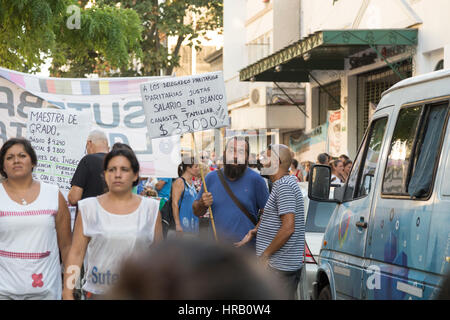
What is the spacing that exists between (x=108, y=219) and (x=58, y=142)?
497 cm

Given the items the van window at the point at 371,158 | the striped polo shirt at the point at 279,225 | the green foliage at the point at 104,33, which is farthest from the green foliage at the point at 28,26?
the van window at the point at 371,158

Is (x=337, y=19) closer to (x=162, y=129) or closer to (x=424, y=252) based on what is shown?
(x=162, y=129)

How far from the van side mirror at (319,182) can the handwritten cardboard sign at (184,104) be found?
97.4 inches

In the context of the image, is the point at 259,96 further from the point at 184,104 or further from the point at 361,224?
the point at 361,224

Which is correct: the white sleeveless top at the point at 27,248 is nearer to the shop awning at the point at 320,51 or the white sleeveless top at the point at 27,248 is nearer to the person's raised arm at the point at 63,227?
the person's raised arm at the point at 63,227

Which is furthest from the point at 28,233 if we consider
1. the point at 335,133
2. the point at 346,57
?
the point at 335,133

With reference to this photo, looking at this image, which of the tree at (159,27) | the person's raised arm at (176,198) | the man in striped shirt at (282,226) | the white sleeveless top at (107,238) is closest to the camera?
the white sleeveless top at (107,238)

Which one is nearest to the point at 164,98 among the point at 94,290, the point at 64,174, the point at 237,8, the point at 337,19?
the point at 64,174

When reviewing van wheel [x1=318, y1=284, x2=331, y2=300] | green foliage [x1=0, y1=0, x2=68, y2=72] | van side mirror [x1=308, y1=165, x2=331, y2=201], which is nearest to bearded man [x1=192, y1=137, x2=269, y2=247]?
van wheel [x1=318, y1=284, x2=331, y2=300]

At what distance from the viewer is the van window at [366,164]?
6363 mm

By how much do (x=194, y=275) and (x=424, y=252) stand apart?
132 inches

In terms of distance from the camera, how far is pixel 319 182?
6.83 meters

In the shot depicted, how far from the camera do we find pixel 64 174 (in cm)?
1002
